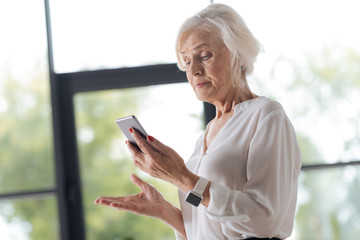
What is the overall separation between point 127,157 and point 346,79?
63.6 inches

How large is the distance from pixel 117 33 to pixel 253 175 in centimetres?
246

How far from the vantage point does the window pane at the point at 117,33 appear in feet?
11.9

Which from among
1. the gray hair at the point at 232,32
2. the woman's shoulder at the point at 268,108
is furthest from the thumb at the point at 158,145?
the gray hair at the point at 232,32

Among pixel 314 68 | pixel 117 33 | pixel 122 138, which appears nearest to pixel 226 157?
pixel 122 138

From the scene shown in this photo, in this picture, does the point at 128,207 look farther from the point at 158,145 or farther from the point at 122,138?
the point at 122,138

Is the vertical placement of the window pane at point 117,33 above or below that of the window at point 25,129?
above

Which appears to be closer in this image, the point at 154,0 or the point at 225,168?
the point at 225,168

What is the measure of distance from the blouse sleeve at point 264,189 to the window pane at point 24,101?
2.40 metres

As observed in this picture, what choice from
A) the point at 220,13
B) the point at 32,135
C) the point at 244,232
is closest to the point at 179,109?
the point at 32,135

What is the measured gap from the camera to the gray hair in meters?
1.64

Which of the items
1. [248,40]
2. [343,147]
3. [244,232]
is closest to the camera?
[244,232]

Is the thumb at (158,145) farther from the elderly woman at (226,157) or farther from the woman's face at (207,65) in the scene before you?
the woman's face at (207,65)

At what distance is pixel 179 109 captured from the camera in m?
3.56

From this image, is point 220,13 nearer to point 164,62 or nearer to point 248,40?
point 248,40
